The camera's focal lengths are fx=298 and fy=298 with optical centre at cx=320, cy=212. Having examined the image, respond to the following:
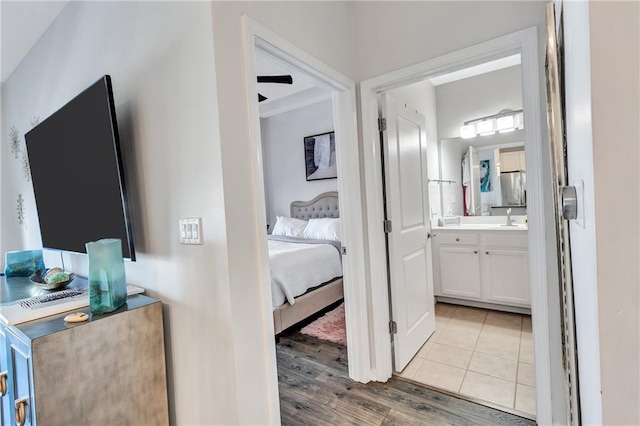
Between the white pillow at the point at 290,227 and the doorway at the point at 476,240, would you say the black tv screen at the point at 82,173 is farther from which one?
the white pillow at the point at 290,227

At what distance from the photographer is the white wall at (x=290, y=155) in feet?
15.6

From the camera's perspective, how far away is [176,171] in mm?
1341

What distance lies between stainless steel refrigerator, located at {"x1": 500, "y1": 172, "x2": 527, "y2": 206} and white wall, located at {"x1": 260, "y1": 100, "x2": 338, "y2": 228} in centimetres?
220

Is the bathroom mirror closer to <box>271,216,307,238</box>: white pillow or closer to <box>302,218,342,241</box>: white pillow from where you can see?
<box>302,218,342,241</box>: white pillow

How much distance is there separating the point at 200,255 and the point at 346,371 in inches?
58.0

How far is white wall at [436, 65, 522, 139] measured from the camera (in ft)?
10.6

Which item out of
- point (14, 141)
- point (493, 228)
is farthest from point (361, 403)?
point (14, 141)

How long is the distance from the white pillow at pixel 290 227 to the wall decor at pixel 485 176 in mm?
2400

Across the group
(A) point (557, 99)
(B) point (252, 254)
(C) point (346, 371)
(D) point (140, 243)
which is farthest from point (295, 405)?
(A) point (557, 99)

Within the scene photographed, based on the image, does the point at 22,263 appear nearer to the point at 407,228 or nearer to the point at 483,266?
the point at 407,228

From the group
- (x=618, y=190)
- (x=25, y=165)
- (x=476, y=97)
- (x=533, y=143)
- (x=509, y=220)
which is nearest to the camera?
(x=618, y=190)

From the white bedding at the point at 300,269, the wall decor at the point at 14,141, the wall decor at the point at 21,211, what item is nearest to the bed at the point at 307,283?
the white bedding at the point at 300,269

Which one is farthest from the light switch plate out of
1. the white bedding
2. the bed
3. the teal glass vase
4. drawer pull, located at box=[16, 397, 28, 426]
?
the bed

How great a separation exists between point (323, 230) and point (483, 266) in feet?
6.22
